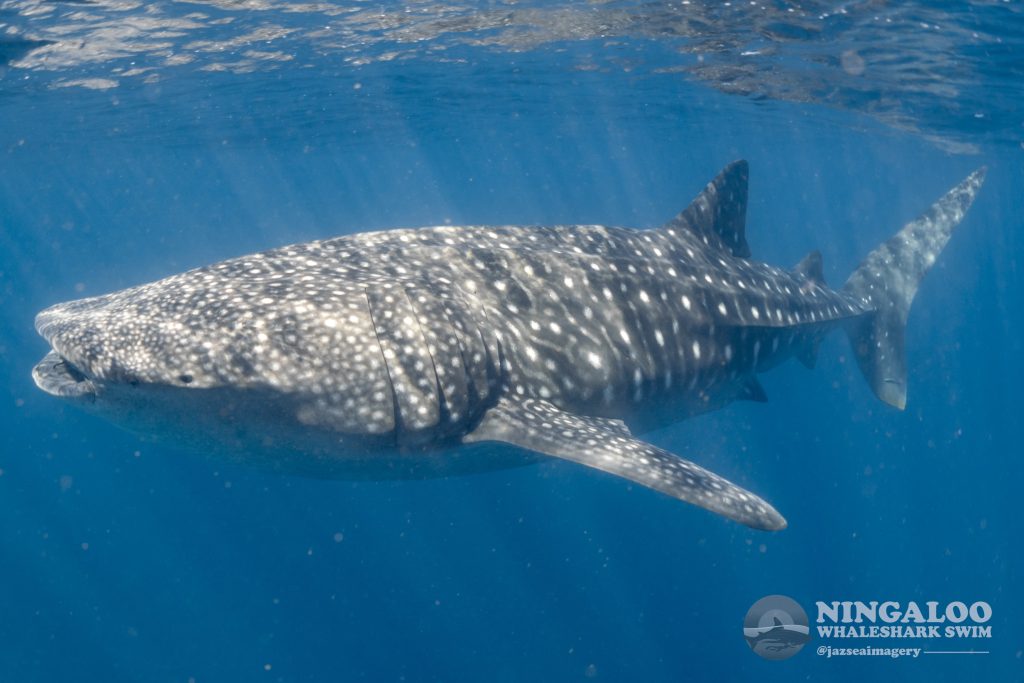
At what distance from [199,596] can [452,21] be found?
15732 millimetres

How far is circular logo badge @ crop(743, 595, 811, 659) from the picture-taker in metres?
14.1

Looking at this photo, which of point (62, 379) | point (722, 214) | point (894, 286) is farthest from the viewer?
point (894, 286)

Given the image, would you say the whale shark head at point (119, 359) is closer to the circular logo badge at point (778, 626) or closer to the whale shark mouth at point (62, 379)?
the whale shark mouth at point (62, 379)

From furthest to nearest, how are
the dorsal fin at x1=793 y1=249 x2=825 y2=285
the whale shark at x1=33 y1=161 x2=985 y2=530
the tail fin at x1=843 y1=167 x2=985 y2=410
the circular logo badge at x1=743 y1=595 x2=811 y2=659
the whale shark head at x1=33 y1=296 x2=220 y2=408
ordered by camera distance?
the circular logo badge at x1=743 y1=595 x2=811 y2=659
the tail fin at x1=843 y1=167 x2=985 y2=410
the dorsal fin at x1=793 y1=249 x2=825 y2=285
the whale shark at x1=33 y1=161 x2=985 y2=530
the whale shark head at x1=33 y1=296 x2=220 y2=408

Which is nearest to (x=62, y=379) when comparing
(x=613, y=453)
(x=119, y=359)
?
(x=119, y=359)

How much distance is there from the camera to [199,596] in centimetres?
1853

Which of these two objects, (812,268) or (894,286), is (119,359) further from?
(894,286)

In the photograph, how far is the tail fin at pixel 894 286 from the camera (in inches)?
445

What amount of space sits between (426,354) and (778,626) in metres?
12.4

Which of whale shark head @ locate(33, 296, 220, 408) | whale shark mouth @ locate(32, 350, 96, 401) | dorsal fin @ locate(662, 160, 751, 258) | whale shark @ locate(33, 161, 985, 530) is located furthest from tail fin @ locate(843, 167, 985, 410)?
whale shark mouth @ locate(32, 350, 96, 401)

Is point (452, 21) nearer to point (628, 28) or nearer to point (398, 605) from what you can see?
point (628, 28)

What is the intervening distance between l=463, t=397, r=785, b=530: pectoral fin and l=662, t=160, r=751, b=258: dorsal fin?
12.1 ft

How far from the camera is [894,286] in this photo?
11719 millimetres
